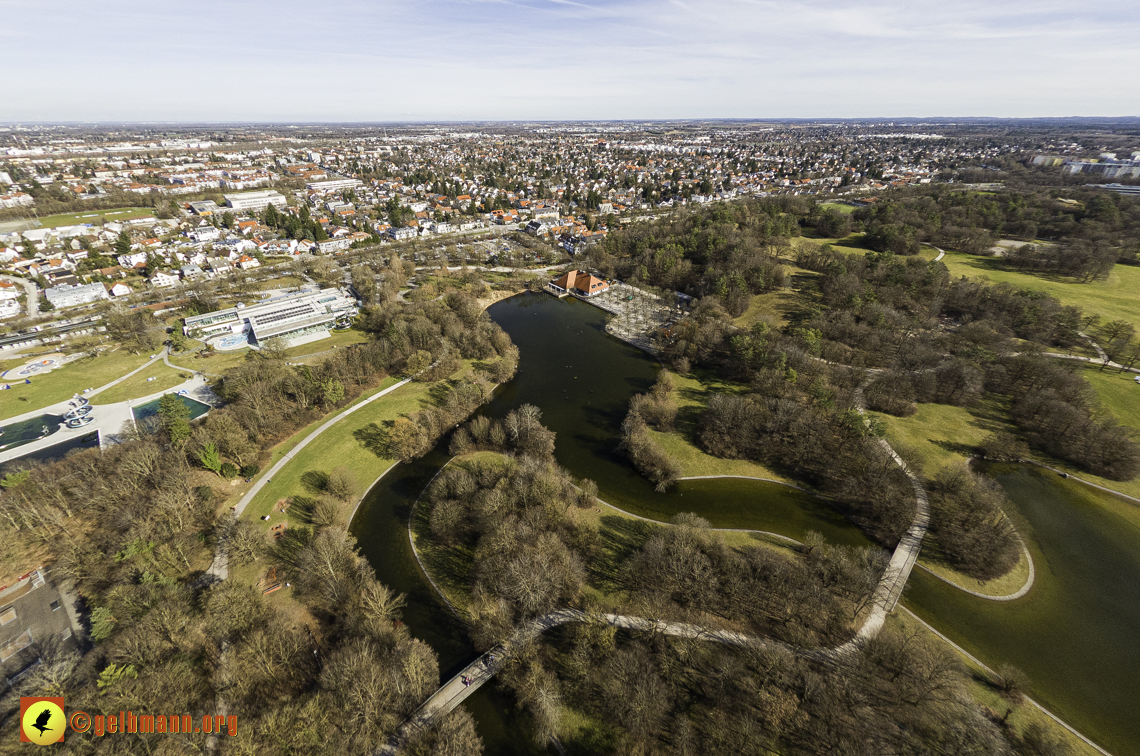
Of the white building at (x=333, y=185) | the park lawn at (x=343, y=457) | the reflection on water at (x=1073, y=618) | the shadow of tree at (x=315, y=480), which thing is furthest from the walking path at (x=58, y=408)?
the white building at (x=333, y=185)

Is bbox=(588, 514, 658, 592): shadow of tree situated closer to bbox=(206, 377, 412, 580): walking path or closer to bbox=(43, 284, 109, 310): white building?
bbox=(206, 377, 412, 580): walking path

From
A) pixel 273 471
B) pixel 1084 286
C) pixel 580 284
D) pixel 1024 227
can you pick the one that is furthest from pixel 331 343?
pixel 1024 227

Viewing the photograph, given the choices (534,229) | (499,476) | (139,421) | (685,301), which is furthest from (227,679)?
(534,229)

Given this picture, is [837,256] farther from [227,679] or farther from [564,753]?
[227,679]

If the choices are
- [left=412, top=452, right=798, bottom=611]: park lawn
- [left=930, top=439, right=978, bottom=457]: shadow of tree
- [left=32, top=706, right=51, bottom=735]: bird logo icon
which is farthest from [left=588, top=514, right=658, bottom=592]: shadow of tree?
[left=930, top=439, right=978, bottom=457]: shadow of tree

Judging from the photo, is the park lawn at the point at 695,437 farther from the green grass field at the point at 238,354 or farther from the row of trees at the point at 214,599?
the green grass field at the point at 238,354

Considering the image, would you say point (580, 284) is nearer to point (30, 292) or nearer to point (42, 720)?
point (42, 720)
